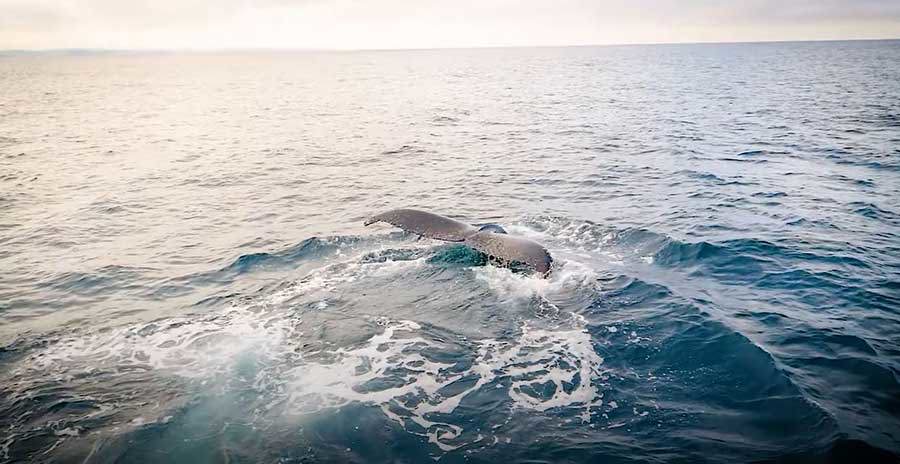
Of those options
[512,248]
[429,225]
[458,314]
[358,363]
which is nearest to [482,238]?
[512,248]

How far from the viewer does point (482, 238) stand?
13.8m

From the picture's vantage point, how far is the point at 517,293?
520 inches

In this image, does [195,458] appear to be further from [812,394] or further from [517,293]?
[812,394]

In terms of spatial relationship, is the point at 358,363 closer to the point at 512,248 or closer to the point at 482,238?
the point at 482,238

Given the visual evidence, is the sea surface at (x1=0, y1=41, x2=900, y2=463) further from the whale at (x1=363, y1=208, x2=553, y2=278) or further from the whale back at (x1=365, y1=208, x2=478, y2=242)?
the whale back at (x1=365, y1=208, x2=478, y2=242)

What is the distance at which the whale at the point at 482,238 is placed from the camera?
12.8m

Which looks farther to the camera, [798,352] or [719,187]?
[719,187]

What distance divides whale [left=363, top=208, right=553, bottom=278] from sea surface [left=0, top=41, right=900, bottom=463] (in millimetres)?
956

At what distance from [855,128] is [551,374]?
125ft

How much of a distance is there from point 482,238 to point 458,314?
2.32 m

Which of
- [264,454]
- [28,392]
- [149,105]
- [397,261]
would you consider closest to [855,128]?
[397,261]

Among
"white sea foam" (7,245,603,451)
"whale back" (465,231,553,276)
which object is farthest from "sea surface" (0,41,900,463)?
"whale back" (465,231,553,276)

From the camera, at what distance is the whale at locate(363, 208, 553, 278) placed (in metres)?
12.8

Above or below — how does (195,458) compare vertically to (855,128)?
below
